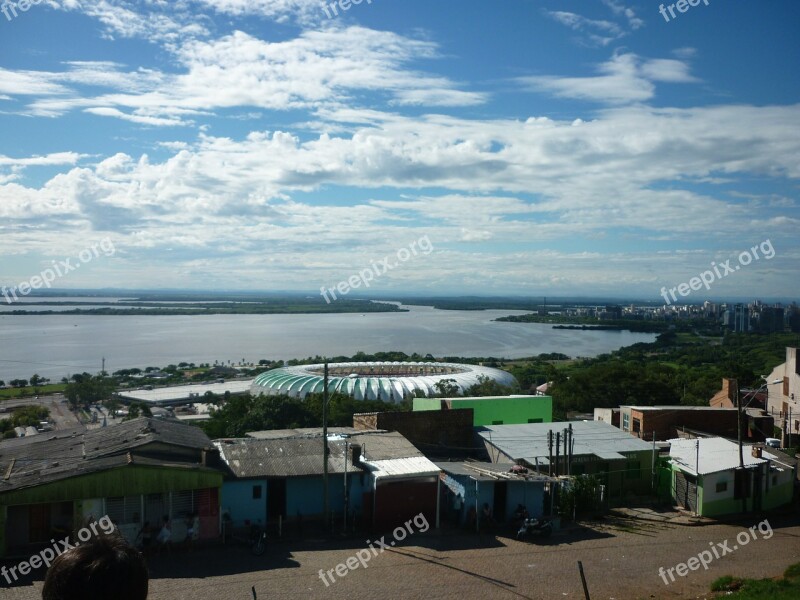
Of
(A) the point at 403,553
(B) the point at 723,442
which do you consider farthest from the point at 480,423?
(A) the point at 403,553

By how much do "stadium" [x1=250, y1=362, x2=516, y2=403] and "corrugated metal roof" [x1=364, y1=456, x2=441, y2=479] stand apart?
2260 cm

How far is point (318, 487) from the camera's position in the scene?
14508mm

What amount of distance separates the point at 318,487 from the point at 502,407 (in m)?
10.7

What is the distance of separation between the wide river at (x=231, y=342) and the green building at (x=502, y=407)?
61.2 m

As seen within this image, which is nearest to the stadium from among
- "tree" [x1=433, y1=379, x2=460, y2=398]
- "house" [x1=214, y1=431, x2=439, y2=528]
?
"tree" [x1=433, y1=379, x2=460, y2=398]

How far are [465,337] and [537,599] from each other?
366ft

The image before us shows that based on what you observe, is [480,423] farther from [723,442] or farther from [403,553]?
[403,553]

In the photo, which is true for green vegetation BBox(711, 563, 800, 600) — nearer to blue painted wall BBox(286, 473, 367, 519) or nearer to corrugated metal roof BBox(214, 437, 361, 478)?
blue painted wall BBox(286, 473, 367, 519)

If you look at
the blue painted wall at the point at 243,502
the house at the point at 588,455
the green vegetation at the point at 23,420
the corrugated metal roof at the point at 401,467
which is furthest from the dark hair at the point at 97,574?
the green vegetation at the point at 23,420

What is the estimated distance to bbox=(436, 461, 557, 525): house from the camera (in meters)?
14.6

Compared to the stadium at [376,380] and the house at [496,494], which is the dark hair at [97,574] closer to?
the house at [496,494]

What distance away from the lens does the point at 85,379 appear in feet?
179

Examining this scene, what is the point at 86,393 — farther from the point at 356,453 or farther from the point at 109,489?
the point at 109,489

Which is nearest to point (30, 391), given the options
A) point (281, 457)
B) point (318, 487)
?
point (281, 457)
